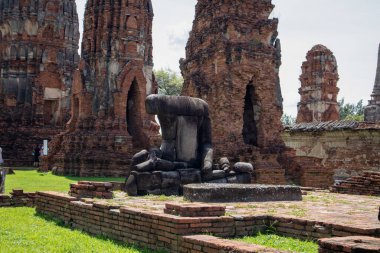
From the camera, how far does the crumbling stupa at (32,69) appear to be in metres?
30.9

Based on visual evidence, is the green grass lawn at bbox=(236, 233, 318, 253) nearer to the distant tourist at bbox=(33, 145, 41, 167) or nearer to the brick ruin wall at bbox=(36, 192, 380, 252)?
the brick ruin wall at bbox=(36, 192, 380, 252)

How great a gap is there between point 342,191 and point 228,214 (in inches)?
268

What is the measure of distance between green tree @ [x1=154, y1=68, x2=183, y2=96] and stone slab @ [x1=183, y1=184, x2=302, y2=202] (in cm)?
4240

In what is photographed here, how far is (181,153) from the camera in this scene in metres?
11.0

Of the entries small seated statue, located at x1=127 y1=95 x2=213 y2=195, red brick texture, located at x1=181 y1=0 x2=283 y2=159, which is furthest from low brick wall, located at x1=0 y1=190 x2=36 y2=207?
red brick texture, located at x1=181 y1=0 x2=283 y2=159

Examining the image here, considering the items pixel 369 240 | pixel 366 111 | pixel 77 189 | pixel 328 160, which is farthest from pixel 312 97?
pixel 369 240

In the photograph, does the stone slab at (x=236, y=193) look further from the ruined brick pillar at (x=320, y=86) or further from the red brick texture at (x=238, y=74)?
the ruined brick pillar at (x=320, y=86)

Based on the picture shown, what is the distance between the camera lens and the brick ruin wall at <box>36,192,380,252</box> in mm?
5488

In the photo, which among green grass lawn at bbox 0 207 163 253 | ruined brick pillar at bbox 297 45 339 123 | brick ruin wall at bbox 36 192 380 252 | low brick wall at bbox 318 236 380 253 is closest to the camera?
low brick wall at bbox 318 236 380 253

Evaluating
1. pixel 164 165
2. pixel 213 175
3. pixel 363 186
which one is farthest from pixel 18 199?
pixel 363 186

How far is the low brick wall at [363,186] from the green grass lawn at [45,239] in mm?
7256

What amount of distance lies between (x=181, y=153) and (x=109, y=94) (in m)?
12.9

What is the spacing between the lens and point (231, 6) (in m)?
17.5

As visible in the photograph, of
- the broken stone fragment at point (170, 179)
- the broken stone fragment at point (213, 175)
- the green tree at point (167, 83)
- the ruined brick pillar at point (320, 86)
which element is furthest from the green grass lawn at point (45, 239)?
Result: the green tree at point (167, 83)
